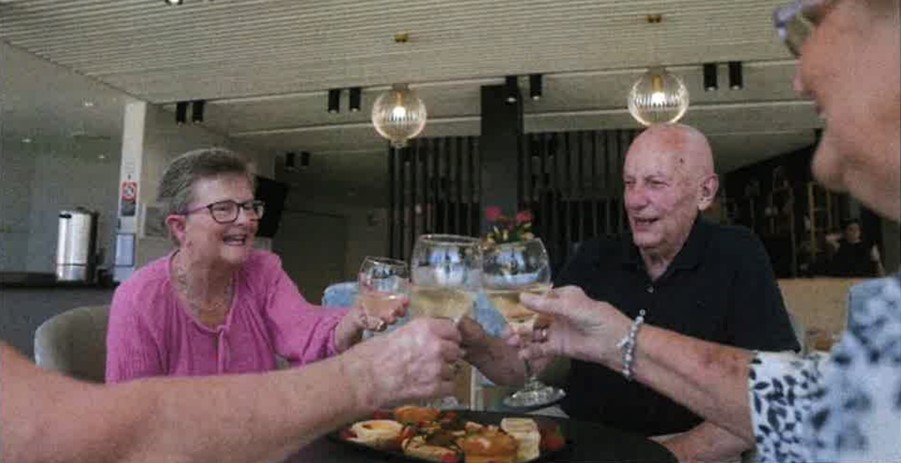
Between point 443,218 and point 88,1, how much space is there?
463 centimetres

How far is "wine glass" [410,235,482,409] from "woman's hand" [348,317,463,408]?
86 millimetres

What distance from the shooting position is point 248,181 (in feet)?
5.67

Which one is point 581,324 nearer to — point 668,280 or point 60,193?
point 668,280

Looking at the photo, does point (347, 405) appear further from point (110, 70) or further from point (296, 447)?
point (110, 70)

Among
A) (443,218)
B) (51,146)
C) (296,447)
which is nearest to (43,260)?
(51,146)

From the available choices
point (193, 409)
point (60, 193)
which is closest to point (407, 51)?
point (193, 409)

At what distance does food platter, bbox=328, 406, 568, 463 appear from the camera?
0.90 metres

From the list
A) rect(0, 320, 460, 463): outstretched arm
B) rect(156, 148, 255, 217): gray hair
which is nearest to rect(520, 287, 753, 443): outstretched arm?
rect(0, 320, 460, 463): outstretched arm

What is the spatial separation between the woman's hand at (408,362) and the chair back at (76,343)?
86cm

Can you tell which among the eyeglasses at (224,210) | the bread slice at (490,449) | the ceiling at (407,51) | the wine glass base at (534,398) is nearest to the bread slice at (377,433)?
the bread slice at (490,449)

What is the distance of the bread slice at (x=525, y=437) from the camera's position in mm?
916

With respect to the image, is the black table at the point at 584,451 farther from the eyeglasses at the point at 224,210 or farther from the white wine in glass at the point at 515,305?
the eyeglasses at the point at 224,210

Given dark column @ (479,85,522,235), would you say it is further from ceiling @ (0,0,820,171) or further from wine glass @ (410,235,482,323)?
wine glass @ (410,235,482,323)

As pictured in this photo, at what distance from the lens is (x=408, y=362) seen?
2.78ft
